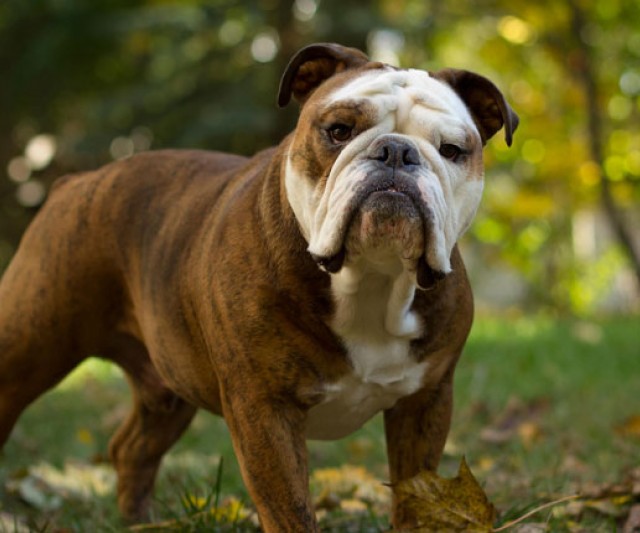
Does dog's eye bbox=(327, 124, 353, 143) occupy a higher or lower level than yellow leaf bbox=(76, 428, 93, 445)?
higher

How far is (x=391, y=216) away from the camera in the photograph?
2537 mm

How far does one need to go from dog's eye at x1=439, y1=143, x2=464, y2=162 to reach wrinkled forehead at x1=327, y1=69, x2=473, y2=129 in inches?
3.3

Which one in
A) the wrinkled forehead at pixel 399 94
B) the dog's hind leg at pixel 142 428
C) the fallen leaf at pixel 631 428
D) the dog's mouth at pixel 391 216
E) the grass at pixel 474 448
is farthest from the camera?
the fallen leaf at pixel 631 428

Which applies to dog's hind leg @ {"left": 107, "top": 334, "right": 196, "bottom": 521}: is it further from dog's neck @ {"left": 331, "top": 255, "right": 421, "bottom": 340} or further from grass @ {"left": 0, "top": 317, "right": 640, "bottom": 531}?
dog's neck @ {"left": 331, "top": 255, "right": 421, "bottom": 340}

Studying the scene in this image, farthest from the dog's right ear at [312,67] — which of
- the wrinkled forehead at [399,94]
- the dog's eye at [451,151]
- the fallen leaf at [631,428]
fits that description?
the fallen leaf at [631,428]

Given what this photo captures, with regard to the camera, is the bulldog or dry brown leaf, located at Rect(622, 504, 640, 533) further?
→ dry brown leaf, located at Rect(622, 504, 640, 533)

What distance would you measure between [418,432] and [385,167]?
94 cm

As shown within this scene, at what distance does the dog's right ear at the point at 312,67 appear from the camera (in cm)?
295

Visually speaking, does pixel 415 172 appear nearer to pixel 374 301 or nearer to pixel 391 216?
pixel 391 216

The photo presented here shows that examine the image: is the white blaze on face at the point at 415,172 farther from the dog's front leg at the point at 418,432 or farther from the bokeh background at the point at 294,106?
the bokeh background at the point at 294,106

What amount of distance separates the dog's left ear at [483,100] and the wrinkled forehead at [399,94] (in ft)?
0.44

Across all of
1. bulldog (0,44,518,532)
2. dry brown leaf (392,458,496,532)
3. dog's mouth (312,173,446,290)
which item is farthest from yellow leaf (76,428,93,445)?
dog's mouth (312,173,446,290)

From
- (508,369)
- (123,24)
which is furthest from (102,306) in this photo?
(123,24)

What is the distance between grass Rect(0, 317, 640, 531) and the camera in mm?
3531
